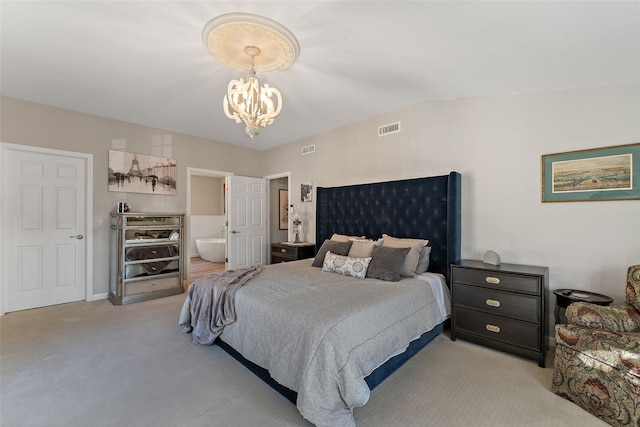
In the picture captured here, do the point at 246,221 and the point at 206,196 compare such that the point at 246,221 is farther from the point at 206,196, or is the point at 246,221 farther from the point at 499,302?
the point at 499,302

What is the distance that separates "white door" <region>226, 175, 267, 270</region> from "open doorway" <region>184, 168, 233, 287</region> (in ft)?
5.71

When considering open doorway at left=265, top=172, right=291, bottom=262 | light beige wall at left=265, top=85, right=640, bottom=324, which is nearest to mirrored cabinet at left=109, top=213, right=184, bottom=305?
open doorway at left=265, top=172, right=291, bottom=262

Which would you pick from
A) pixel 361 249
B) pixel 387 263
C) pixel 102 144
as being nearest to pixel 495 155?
pixel 387 263

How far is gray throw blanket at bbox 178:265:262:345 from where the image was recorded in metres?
2.37

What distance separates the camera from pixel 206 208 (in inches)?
332

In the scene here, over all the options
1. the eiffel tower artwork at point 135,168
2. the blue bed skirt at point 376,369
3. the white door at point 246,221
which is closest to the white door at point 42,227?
the eiffel tower artwork at point 135,168

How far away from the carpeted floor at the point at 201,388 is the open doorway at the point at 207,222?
14.5 ft

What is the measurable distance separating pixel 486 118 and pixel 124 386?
4.22m

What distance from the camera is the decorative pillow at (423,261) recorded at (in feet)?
9.88

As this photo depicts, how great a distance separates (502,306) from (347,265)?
4.91ft

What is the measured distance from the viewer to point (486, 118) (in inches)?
118

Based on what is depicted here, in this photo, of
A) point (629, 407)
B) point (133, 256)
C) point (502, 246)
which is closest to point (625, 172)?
point (502, 246)

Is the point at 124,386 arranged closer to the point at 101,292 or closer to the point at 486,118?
the point at 101,292

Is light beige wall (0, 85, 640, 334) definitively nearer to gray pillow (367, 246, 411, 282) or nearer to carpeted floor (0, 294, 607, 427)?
gray pillow (367, 246, 411, 282)
